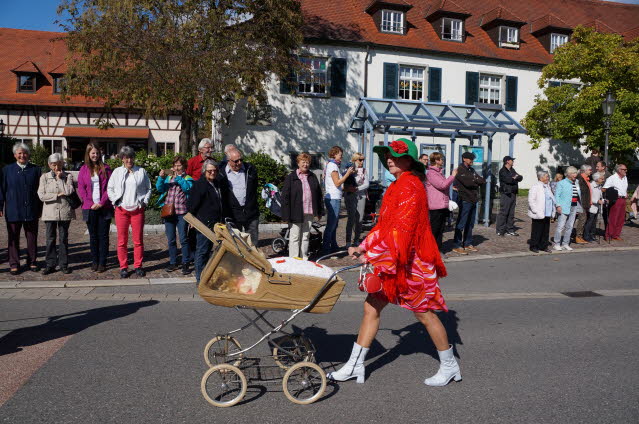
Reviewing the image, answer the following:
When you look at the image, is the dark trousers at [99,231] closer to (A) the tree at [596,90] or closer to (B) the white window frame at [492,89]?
(A) the tree at [596,90]

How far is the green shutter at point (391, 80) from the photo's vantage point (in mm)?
27219

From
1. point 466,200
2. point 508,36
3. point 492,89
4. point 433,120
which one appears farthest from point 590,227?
point 508,36

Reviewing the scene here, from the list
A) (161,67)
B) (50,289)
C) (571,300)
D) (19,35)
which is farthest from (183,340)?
(19,35)

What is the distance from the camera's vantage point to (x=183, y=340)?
5.51 metres

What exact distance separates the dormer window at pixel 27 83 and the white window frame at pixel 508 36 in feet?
96.6

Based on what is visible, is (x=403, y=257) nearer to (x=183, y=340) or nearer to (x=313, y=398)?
(x=313, y=398)

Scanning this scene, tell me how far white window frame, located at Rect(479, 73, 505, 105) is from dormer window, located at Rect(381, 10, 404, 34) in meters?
4.84

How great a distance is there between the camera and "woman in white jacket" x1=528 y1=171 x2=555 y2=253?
11.6 metres

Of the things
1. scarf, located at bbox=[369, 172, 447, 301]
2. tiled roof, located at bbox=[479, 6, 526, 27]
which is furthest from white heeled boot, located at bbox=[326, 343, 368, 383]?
tiled roof, located at bbox=[479, 6, 526, 27]

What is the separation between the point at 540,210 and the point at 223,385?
921cm

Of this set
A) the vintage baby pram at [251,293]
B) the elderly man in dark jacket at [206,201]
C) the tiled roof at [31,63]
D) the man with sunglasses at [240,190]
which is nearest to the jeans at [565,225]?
the man with sunglasses at [240,190]

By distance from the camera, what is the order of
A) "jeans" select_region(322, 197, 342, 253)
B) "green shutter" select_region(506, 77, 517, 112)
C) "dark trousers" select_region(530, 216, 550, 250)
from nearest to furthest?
"jeans" select_region(322, 197, 342, 253) → "dark trousers" select_region(530, 216, 550, 250) → "green shutter" select_region(506, 77, 517, 112)

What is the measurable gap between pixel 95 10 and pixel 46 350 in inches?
640

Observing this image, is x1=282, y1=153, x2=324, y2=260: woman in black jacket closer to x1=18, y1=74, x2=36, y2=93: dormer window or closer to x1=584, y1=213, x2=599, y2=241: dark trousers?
x1=584, y1=213, x2=599, y2=241: dark trousers
